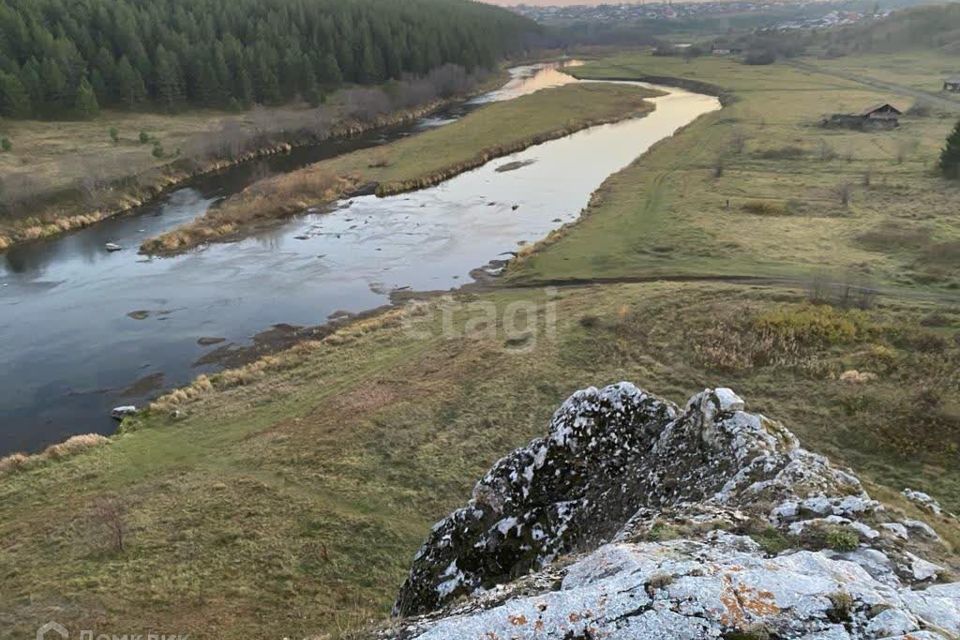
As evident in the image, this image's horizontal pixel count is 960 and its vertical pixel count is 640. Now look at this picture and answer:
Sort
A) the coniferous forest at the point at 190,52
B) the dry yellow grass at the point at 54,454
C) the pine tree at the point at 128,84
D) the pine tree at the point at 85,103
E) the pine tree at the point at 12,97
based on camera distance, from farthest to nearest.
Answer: the pine tree at the point at 128,84
the coniferous forest at the point at 190,52
the pine tree at the point at 85,103
the pine tree at the point at 12,97
the dry yellow grass at the point at 54,454

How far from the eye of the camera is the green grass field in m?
16.0

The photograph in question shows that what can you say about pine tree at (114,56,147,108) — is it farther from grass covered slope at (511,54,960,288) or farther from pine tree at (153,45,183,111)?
grass covered slope at (511,54,960,288)

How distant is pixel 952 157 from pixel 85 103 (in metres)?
89.7

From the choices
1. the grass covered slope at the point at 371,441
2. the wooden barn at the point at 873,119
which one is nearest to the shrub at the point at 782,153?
the wooden barn at the point at 873,119

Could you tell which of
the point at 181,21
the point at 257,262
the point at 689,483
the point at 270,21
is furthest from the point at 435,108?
the point at 689,483

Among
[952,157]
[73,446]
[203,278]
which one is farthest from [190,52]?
[952,157]

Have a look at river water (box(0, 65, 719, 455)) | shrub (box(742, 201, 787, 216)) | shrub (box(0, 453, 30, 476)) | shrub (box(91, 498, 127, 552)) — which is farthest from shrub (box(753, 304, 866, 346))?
shrub (box(0, 453, 30, 476))

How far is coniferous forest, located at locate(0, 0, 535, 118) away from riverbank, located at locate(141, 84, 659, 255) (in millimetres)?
26725

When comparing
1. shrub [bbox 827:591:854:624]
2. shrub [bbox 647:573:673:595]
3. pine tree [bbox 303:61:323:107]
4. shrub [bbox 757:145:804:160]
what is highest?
pine tree [bbox 303:61:323:107]

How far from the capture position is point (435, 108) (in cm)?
10612

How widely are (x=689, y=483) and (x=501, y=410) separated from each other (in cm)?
1455

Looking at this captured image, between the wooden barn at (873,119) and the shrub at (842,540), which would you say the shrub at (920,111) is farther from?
the shrub at (842,540)

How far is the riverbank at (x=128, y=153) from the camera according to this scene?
52344 mm

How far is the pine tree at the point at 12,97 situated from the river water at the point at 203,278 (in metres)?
27.7
